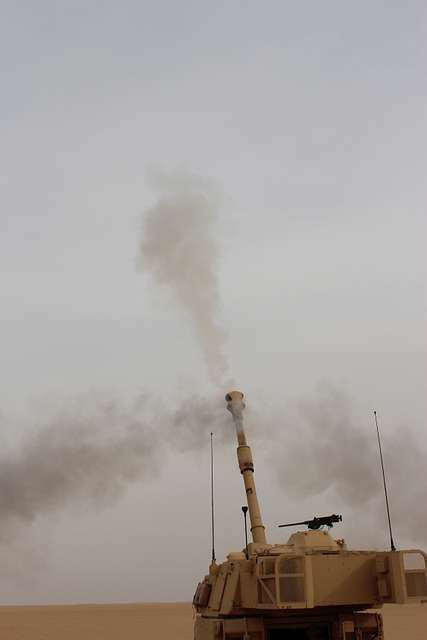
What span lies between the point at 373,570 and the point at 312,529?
2.09 meters

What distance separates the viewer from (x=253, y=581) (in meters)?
14.6

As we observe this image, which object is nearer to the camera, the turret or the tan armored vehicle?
the tan armored vehicle

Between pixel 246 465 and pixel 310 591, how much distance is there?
636cm

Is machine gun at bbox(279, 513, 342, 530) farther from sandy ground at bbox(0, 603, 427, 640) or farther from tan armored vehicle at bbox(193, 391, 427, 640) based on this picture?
sandy ground at bbox(0, 603, 427, 640)

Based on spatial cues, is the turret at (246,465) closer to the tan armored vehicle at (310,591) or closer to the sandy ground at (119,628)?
the tan armored vehicle at (310,591)

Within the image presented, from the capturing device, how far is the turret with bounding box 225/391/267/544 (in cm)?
1859

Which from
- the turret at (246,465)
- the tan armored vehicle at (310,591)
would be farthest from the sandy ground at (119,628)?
the tan armored vehicle at (310,591)

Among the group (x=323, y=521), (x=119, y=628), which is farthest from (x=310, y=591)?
(x=119, y=628)

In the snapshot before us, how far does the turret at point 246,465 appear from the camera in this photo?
61.0 feet

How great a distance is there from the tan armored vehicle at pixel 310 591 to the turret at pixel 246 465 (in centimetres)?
290

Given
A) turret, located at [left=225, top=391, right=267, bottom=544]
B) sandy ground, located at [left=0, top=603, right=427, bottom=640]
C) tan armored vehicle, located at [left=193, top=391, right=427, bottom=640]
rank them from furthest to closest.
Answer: sandy ground, located at [left=0, top=603, right=427, bottom=640] → turret, located at [left=225, top=391, right=267, bottom=544] → tan armored vehicle, located at [left=193, top=391, right=427, bottom=640]

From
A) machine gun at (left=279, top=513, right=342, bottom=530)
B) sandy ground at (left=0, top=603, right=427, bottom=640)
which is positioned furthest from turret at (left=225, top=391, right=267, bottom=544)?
sandy ground at (left=0, top=603, right=427, bottom=640)

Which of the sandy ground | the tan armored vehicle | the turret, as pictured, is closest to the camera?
the tan armored vehicle

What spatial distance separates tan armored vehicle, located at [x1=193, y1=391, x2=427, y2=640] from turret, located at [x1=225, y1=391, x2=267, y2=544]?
2901 millimetres
